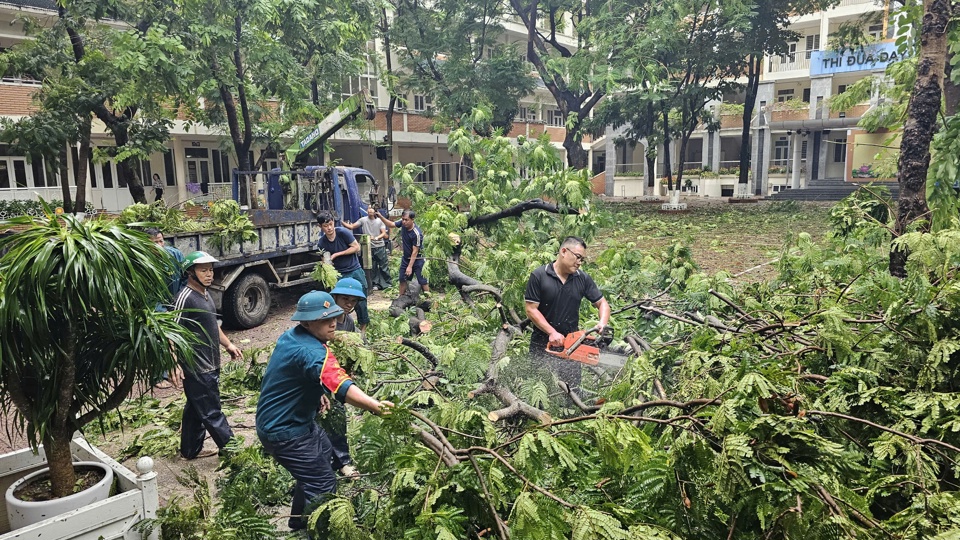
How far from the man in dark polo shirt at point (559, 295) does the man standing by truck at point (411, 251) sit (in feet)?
13.3

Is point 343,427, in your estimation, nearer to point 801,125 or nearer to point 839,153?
point 801,125

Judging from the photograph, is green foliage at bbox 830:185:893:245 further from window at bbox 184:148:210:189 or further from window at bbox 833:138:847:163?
window at bbox 833:138:847:163

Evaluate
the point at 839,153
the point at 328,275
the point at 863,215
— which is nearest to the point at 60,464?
the point at 328,275

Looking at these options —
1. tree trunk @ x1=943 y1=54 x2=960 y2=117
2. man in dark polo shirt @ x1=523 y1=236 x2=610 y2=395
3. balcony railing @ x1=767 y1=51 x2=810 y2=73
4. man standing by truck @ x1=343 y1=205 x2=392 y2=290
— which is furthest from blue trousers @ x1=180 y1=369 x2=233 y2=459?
balcony railing @ x1=767 y1=51 x2=810 y2=73

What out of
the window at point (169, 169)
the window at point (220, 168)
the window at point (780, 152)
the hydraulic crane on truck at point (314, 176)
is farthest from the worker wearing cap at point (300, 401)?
the window at point (780, 152)

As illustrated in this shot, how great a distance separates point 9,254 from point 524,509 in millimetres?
2410

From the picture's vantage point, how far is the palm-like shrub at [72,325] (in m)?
2.65

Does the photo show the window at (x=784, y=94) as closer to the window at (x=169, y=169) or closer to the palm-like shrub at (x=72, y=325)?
the window at (x=169, y=169)

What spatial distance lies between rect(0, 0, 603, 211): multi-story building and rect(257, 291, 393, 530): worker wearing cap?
749 cm

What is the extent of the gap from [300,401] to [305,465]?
0.36 meters

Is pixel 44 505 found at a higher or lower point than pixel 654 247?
higher

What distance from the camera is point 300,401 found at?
3412 mm

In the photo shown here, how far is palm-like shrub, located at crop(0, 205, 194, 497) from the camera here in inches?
104

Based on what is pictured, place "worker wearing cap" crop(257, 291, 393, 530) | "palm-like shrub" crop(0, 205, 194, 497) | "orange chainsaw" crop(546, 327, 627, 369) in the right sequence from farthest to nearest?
1. "orange chainsaw" crop(546, 327, 627, 369)
2. "worker wearing cap" crop(257, 291, 393, 530)
3. "palm-like shrub" crop(0, 205, 194, 497)
